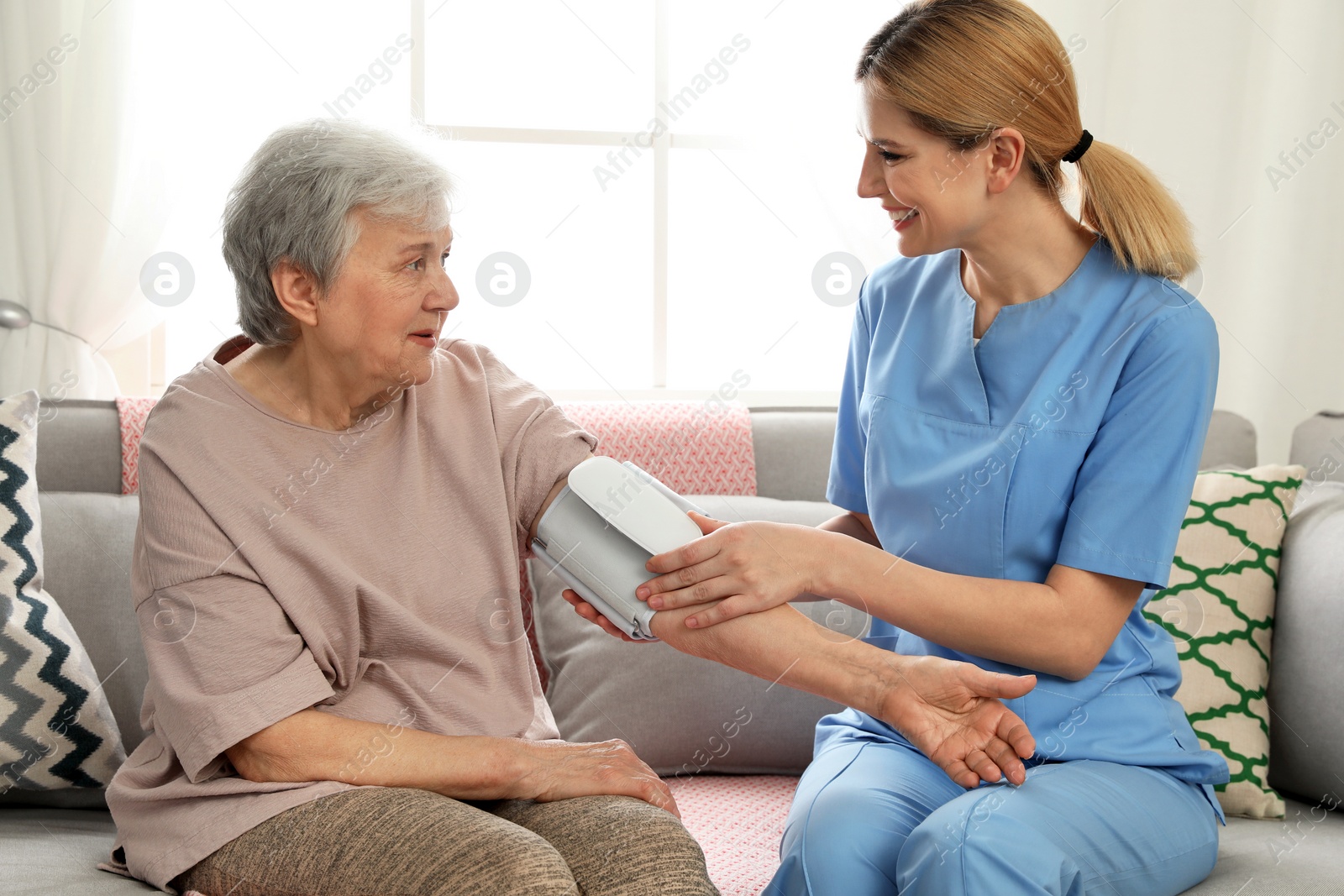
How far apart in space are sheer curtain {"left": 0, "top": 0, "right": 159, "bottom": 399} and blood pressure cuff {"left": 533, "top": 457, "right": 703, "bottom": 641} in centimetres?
156

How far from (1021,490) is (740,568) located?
0.34 metres

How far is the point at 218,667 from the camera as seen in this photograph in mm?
1147

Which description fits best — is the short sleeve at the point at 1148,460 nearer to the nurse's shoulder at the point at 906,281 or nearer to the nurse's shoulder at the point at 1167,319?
the nurse's shoulder at the point at 1167,319

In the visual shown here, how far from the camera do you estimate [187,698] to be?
1.13 m

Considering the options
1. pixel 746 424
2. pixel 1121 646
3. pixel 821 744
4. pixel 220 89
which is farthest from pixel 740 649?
pixel 220 89

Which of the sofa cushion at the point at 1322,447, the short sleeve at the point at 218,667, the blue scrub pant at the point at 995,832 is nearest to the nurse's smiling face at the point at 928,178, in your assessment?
the blue scrub pant at the point at 995,832

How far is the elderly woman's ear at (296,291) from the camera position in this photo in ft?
4.17

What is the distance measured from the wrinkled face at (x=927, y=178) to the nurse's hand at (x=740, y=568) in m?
0.38

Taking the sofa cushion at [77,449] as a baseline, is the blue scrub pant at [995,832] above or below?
below

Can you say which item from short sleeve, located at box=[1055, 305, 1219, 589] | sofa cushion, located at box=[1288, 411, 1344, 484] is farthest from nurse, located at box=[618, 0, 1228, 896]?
sofa cushion, located at box=[1288, 411, 1344, 484]

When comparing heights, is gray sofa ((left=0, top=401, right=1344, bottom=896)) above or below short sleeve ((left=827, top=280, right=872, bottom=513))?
below

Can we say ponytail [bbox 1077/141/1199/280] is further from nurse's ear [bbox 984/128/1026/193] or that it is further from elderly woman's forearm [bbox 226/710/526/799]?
elderly woman's forearm [bbox 226/710/526/799]

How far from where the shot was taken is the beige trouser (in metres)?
1.04

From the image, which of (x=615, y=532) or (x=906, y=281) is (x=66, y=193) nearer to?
(x=615, y=532)
